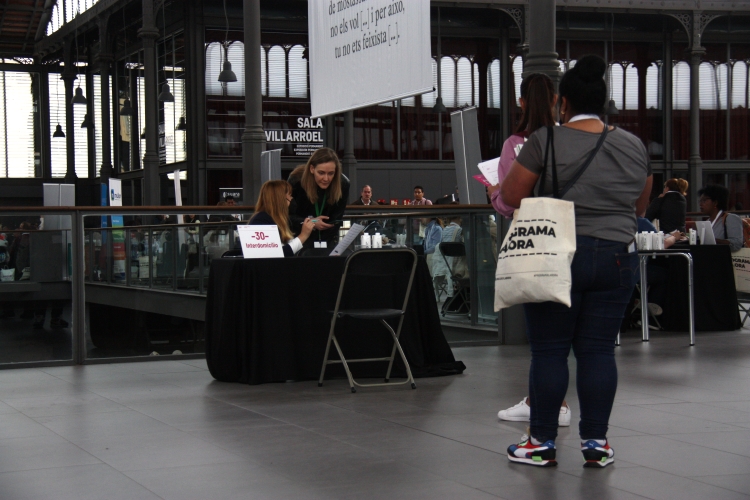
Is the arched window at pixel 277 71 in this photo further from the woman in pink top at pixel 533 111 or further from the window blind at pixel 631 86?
the woman in pink top at pixel 533 111

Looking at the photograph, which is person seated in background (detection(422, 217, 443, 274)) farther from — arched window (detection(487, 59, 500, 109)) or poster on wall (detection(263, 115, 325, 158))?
arched window (detection(487, 59, 500, 109))

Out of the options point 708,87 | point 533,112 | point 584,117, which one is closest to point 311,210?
point 533,112

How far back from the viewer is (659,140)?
26531mm

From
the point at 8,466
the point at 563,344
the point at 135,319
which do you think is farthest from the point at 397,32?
the point at 8,466

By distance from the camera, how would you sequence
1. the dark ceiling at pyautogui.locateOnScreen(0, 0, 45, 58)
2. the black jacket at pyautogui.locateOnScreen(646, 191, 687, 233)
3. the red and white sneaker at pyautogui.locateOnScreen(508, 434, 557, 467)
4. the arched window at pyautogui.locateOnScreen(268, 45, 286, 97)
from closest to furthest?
the red and white sneaker at pyautogui.locateOnScreen(508, 434, 557, 467) → the black jacket at pyautogui.locateOnScreen(646, 191, 687, 233) → the arched window at pyautogui.locateOnScreen(268, 45, 286, 97) → the dark ceiling at pyautogui.locateOnScreen(0, 0, 45, 58)

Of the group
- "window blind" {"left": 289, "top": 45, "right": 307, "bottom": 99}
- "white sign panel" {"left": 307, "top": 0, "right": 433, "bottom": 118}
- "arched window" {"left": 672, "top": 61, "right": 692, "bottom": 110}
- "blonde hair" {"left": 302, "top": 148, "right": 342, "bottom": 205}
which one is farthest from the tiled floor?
"arched window" {"left": 672, "top": 61, "right": 692, "bottom": 110}

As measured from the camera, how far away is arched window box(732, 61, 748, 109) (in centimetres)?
2678

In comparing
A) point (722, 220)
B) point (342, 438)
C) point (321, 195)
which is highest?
point (321, 195)

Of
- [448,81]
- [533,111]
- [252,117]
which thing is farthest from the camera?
[448,81]

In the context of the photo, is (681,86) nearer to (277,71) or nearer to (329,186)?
(277,71)

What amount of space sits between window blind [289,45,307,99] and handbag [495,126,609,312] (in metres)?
20.5

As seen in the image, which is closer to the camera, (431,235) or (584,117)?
(584,117)

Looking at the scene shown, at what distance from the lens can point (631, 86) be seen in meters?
26.3

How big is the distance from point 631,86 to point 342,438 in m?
23.6
